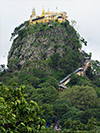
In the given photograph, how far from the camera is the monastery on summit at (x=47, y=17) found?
5069 cm

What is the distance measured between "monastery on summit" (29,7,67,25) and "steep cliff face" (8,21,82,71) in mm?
1807

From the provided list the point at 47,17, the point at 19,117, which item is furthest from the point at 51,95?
the point at 47,17

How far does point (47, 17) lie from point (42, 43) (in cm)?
817

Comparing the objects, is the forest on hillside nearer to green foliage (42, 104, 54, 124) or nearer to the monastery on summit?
green foliage (42, 104, 54, 124)

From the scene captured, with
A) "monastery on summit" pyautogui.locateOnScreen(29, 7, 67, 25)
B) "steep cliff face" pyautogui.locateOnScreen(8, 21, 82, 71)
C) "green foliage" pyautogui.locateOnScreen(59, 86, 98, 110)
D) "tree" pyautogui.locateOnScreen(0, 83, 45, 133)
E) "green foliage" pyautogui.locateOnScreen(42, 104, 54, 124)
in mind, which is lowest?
"tree" pyautogui.locateOnScreen(0, 83, 45, 133)

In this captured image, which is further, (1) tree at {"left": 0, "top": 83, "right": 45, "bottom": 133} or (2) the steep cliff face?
(2) the steep cliff face

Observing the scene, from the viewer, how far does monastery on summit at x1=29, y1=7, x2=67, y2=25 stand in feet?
166

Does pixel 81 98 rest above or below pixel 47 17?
below

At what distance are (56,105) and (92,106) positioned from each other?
4.52 metres

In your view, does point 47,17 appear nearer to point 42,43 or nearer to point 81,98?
point 42,43

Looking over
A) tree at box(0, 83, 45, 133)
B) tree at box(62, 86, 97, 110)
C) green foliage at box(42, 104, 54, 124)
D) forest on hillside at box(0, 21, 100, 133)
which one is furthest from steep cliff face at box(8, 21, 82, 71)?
tree at box(0, 83, 45, 133)

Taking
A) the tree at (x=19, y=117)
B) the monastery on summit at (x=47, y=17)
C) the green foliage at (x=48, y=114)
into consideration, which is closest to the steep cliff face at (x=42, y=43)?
the monastery on summit at (x=47, y=17)

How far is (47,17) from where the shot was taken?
50812 millimetres

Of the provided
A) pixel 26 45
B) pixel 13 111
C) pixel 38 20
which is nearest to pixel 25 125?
pixel 13 111
